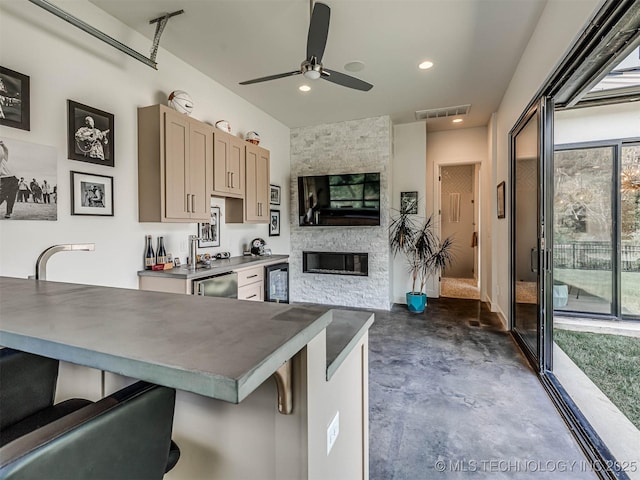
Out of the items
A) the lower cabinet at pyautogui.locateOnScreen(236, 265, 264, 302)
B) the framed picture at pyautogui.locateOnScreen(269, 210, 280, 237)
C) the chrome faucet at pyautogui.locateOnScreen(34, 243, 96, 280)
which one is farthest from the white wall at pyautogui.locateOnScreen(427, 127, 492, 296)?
the chrome faucet at pyautogui.locateOnScreen(34, 243, 96, 280)

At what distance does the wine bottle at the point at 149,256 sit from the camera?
2.93 m

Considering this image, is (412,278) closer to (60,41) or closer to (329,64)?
(329,64)

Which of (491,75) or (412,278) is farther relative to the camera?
(412,278)

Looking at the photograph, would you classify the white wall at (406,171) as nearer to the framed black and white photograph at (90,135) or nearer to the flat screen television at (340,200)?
the flat screen television at (340,200)

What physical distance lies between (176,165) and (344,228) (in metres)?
2.98

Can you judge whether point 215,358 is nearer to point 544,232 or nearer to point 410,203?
point 544,232

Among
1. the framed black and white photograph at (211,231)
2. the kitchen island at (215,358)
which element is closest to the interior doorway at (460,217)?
the framed black and white photograph at (211,231)

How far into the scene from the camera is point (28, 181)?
210 centimetres

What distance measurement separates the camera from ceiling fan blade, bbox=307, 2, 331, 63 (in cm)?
207

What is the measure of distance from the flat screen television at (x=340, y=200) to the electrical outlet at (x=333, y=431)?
13.6 ft

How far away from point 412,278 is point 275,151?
317 cm

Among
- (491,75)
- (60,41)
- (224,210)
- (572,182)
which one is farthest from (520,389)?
(60,41)

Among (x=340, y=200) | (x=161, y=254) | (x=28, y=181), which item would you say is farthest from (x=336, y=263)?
(x=28, y=181)

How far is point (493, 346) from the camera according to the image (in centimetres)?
342
